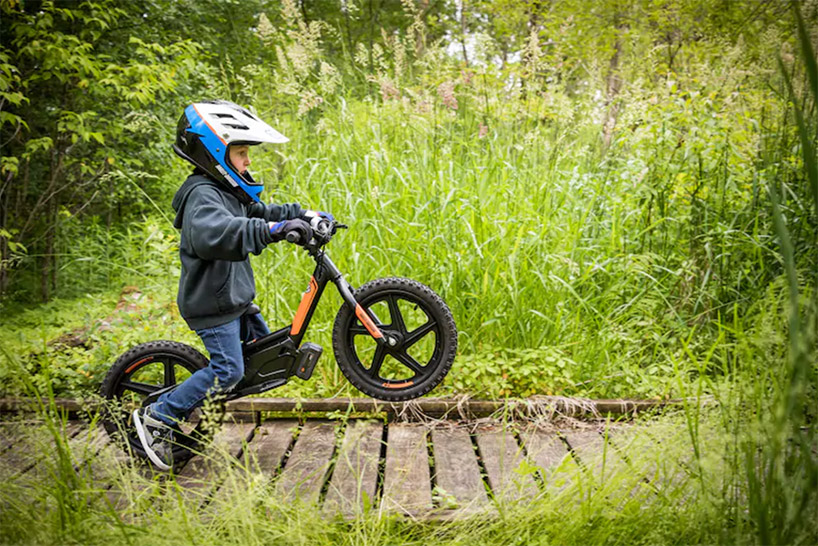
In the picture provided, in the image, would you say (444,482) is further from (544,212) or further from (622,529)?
(544,212)

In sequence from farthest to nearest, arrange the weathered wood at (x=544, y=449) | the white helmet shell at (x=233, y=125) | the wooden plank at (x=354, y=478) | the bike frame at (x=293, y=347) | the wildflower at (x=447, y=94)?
1. the wildflower at (x=447, y=94)
2. the bike frame at (x=293, y=347)
3. the weathered wood at (x=544, y=449)
4. the white helmet shell at (x=233, y=125)
5. the wooden plank at (x=354, y=478)

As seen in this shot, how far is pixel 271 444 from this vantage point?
119 inches

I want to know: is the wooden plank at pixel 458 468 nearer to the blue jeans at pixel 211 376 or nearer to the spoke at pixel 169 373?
the blue jeans at pixel 211 376

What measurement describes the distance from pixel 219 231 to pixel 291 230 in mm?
283

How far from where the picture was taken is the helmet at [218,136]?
255cm

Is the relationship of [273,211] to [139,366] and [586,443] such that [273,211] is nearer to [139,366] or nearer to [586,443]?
[139,366]

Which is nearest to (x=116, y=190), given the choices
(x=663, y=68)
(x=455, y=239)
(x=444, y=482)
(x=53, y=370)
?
(x=53, y=370)

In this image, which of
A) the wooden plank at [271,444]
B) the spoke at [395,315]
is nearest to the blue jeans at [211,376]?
the wooden plank at [271,444]

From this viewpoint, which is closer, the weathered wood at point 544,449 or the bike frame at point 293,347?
the weathered wood at point 544,449

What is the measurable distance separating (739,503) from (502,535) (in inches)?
29.2

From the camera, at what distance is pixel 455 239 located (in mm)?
3791

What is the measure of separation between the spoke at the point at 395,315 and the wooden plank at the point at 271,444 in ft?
2.63

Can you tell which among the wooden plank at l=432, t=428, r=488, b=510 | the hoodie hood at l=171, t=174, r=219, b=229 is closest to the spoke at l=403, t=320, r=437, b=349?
the wooden plank at l=432, t=428, r=488, b=510

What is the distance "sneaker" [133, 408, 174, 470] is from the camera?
272 cm
